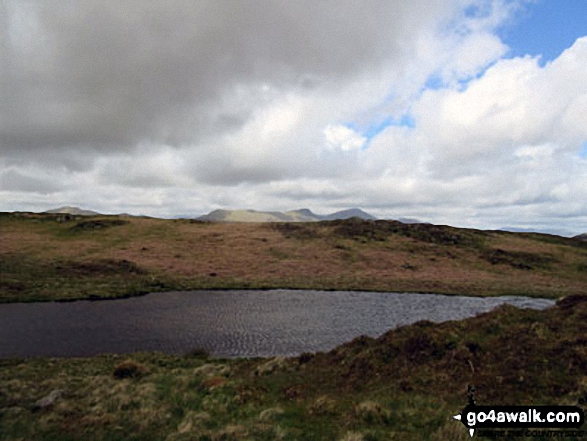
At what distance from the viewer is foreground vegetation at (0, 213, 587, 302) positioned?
57062 mm

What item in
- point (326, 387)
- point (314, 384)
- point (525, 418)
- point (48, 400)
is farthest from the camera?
point (314, 384)

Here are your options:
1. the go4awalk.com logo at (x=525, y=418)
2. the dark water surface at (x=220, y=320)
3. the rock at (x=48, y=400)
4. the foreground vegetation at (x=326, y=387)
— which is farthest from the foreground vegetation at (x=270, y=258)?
the go4awalk.com logo at (x=525, y=418)

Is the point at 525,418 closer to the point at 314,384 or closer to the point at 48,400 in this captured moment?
the point at 314,384

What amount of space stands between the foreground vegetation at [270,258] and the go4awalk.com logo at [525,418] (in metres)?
44.6

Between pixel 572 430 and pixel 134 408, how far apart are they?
60.2 feet

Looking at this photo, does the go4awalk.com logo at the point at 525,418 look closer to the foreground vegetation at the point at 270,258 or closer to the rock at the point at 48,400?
the rock at the point at 48,400

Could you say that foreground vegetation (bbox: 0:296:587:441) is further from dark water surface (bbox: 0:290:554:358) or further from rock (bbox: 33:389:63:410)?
dark water surface (bbox: 0:290:554:358)

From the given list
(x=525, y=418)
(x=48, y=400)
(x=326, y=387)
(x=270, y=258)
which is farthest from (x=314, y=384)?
(x=270, y=258)

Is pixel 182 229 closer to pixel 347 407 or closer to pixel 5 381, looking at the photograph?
pixel 5 381

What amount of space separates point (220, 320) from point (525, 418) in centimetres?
3143

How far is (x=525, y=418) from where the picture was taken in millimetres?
12562

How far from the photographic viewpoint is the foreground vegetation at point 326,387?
1388 centimetres

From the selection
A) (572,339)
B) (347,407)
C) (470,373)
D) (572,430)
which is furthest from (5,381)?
(572,339)

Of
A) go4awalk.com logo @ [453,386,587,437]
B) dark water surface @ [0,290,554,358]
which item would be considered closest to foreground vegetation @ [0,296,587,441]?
go4awalk.com logo @ [453,386,587,437]
